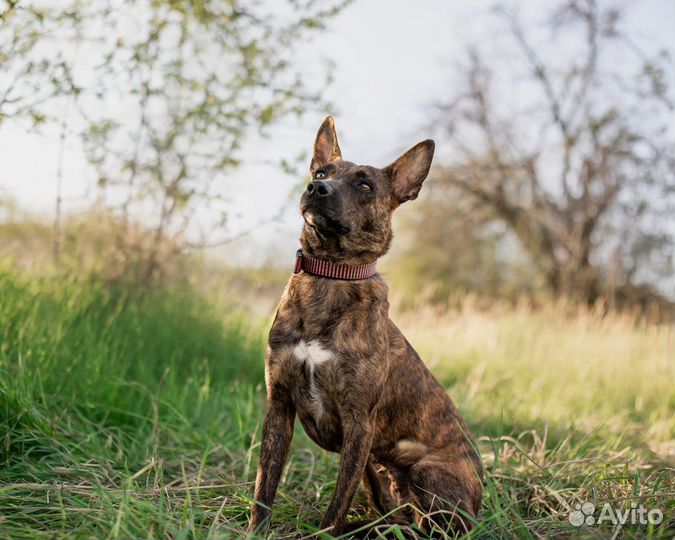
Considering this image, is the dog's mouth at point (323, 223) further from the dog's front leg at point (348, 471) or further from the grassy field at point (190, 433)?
the grassy field at point (190, 433)

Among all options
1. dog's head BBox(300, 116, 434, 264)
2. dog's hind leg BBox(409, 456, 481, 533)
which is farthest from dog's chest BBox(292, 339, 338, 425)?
dog's hind leg BBox(409, 456, 481, 533)

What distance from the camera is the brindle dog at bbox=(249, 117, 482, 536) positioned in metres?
2.50

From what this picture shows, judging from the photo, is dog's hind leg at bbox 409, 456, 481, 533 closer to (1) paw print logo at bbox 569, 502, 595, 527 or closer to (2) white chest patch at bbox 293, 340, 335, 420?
(1) paw print logo at bbox 569, 502, 595, 527

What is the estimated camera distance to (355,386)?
250 centimetres

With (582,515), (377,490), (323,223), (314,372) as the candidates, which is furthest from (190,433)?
(582,515)

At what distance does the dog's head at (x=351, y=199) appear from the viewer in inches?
102

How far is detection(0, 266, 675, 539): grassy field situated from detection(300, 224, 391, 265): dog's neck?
107 cm

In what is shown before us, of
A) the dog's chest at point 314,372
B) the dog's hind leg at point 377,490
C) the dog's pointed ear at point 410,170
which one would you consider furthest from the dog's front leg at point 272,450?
the dog's pointed ear at point 410,170

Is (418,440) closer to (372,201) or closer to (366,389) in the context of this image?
(366,389)

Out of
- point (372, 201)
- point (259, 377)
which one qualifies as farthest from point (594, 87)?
point (372, 201)

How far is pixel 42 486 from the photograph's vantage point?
2.55 metres

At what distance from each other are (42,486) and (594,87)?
637 inches

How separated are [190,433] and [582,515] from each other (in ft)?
7.57

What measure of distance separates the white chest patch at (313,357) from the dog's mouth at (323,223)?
0.49 metres
